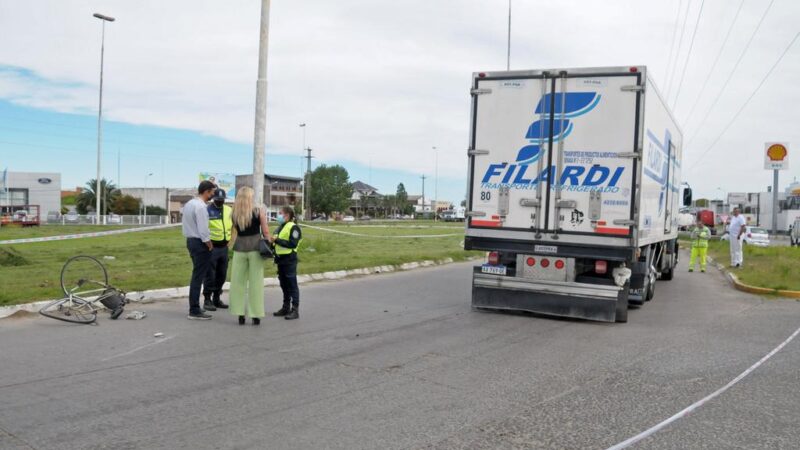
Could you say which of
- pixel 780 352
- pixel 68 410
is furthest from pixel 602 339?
pixel 68 410

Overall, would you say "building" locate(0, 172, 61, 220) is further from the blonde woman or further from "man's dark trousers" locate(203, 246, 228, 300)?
the blonde woman

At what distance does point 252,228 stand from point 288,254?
0.72 metres

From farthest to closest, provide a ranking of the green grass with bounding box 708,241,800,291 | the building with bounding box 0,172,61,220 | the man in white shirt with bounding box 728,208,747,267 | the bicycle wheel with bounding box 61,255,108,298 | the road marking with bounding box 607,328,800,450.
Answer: the building with bounding box 0,172,61,220, the man in white shirt with bounding box 728,208,747,267, the green grass with bounding box 708,241,800,291, the bicycle wheel with bounding box 61,255,108,298, the road marking with bounding box 607,328,800,450

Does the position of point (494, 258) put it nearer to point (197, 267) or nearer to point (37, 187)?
point (197, 267)

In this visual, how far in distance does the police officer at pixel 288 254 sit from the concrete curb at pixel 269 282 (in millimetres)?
2579

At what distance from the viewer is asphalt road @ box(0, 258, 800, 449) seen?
4.73m

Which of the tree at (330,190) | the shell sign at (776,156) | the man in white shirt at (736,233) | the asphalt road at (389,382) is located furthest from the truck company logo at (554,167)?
the tree at (330,190)

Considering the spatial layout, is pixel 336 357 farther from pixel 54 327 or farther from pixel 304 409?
pixel 54 327

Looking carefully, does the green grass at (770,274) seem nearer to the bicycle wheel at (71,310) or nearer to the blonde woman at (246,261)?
the blonde woman at (246,261)

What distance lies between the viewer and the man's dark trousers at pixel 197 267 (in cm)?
908

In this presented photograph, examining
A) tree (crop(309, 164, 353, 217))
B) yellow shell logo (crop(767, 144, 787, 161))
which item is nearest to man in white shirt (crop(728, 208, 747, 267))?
yellow shell logo (crop(767, 144, 787, 161))

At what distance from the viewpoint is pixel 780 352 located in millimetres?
7980

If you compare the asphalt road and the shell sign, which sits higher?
the shell sign

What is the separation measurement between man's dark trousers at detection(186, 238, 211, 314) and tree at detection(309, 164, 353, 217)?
4428 inches
